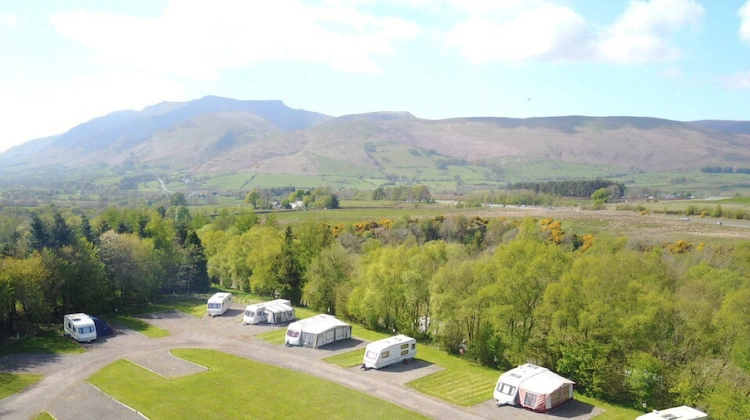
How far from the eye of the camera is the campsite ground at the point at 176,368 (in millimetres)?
27109

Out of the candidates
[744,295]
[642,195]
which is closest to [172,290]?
[744,295]

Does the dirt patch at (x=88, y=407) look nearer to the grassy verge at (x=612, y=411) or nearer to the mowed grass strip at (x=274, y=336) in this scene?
the mowed grass strip at (x=274, y=336)

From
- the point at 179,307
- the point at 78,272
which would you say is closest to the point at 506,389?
the point at 179,307

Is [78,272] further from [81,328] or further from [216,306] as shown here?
[216,306]

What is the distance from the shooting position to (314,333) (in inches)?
1483

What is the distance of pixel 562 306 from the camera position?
3083 cm

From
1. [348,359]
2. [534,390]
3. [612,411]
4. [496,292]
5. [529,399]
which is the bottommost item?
[612,411]

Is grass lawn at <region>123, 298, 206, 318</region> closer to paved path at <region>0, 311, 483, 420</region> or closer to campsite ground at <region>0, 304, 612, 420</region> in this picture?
campsite ground at <region>0, 304, 612, 420</region>

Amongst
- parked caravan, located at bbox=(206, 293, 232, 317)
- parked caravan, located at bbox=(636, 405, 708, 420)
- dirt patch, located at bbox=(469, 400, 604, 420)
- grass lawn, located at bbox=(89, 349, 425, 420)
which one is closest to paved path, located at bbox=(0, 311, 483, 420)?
dirt patch, located at bbox=(469, 400, 604, 420)

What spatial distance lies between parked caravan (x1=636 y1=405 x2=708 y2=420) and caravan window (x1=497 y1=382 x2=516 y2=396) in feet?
20.5

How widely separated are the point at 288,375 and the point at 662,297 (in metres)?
22.9

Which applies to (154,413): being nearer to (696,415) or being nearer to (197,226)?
(696,415)

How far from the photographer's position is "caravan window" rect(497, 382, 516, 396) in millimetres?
28125

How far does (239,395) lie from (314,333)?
9529 mm
